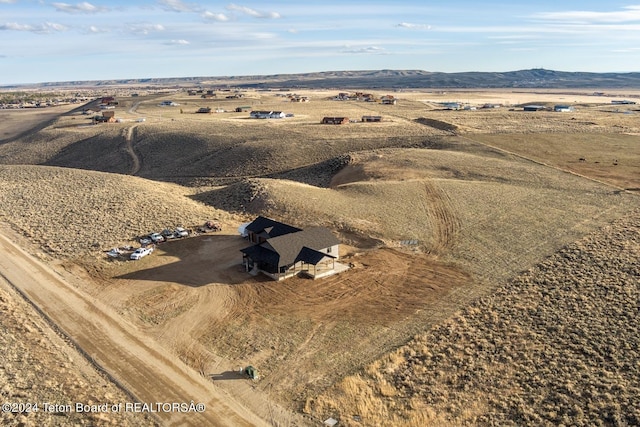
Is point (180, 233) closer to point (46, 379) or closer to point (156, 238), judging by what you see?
point (156, 238)

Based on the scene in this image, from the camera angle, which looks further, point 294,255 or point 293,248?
point 293,248

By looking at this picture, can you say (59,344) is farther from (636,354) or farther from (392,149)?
(392,149)

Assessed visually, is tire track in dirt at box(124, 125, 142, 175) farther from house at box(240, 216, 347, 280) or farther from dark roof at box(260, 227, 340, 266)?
dark roof at box(260, 227, 340, 266)

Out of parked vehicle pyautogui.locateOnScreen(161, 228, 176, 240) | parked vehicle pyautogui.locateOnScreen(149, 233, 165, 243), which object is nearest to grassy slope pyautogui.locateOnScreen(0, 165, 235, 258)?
parked vehicle pyautogui.locateOnScreen(161, 228, 176, 240)

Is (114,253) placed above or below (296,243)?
below

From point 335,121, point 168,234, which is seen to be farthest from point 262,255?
point 335,121

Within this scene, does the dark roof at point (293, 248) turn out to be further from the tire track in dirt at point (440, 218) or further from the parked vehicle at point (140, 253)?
the tire track in dirt at point (440, 218)

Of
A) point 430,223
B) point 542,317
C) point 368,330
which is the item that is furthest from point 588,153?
point 368,330
